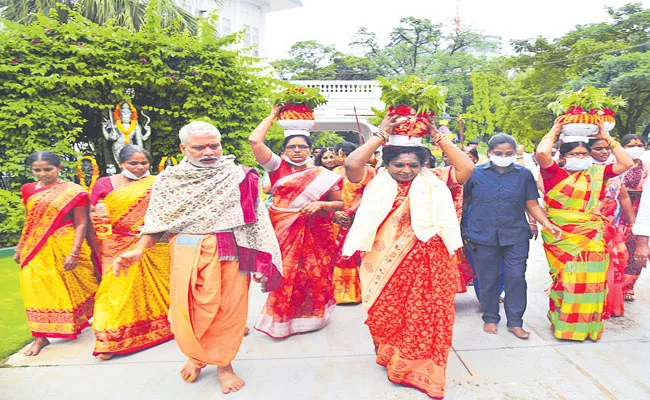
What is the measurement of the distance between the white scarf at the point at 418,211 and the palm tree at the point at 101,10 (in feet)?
30.2

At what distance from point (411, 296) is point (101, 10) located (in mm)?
10673

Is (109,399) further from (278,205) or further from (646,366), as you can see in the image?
(646,366)

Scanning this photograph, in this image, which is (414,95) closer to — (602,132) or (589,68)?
(602,132)

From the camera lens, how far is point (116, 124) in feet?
29.3

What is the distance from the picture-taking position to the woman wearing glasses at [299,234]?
443 centimetres

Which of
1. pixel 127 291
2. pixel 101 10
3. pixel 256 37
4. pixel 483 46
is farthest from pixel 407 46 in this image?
pixel 127 291

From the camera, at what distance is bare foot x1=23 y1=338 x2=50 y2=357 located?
420 cm

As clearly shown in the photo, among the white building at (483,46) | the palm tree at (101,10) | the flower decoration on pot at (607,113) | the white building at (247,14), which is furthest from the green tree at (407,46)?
the flower decoration on pot at (607,113)

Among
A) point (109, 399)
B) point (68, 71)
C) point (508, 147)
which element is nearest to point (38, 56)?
point (68, 71)

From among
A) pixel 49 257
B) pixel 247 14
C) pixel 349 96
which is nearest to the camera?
pixel 49 257

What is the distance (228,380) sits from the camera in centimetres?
347

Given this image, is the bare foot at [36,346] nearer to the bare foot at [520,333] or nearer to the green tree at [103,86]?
the bare foot at [520,333]

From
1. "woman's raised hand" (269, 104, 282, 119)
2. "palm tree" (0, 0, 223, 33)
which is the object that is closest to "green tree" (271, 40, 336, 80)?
"palm tree" (0, 0, 223, 33)

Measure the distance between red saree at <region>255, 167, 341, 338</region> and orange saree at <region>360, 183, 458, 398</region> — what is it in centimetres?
118
